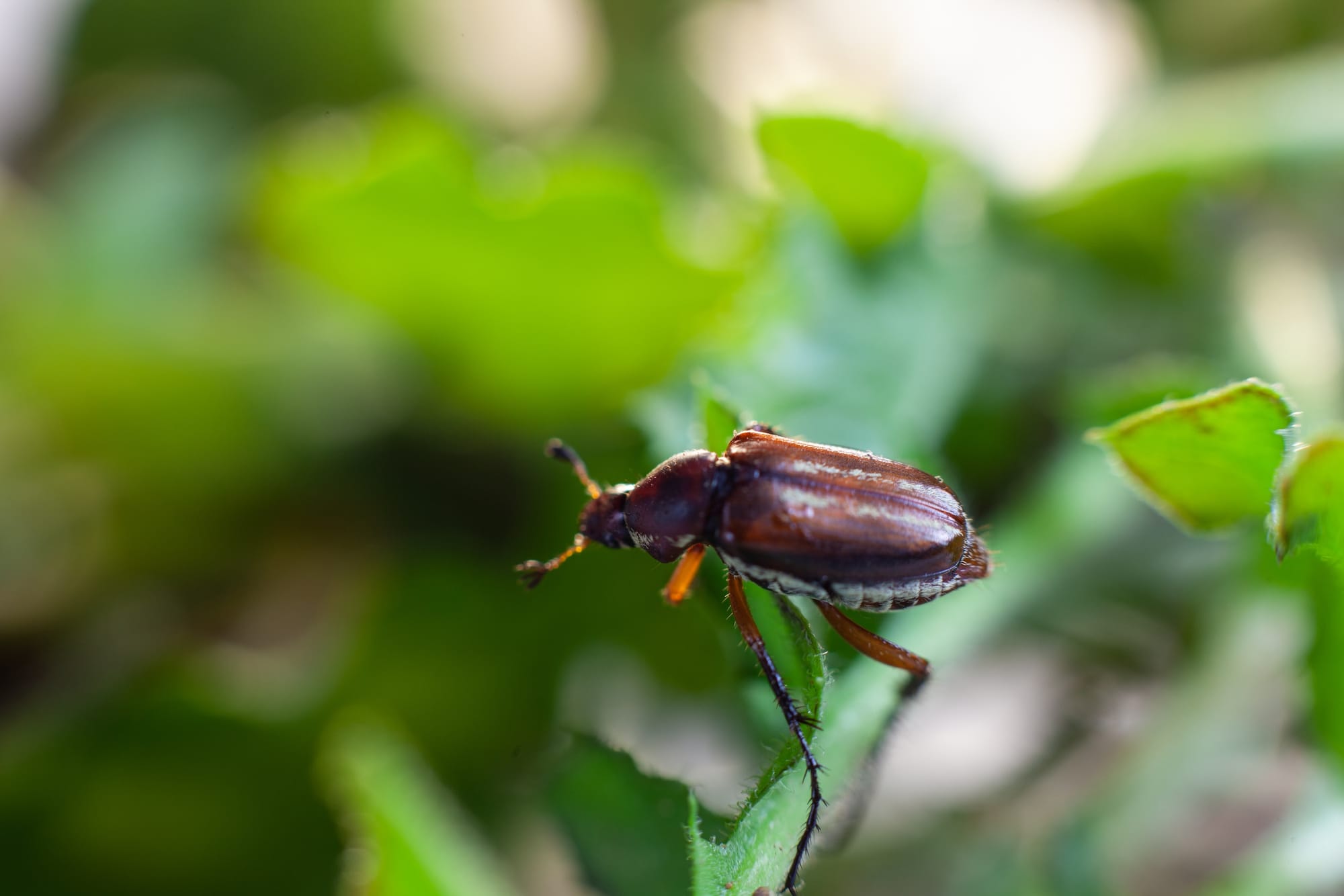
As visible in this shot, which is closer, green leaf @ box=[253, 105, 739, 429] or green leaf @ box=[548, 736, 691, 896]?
green leaf @ box=[548, 736, 691, 896]

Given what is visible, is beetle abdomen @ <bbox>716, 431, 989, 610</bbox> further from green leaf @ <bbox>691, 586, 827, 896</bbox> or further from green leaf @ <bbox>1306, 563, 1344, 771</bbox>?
green leaf @ <bbox>1306, 563, 1344, 771</bbox>

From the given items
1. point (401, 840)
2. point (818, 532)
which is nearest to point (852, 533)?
point (818, 532)

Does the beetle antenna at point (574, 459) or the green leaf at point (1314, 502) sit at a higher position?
the green leaf at point (1314, 502)

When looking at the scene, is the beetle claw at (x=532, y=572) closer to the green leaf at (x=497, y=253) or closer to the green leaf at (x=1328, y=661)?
the green leaf at (x=497, y=253)

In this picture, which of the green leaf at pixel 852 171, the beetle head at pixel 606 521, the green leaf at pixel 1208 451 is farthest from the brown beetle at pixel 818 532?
the green leaf at pixel 852 171

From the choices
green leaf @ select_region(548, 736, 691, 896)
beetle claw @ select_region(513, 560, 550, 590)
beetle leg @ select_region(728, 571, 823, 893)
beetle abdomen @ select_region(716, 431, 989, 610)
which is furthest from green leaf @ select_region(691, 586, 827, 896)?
beetle claw @ select_region(513, 560, 550, 590)

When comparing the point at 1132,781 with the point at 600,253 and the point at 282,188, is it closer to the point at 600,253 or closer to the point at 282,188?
the point at 600,253

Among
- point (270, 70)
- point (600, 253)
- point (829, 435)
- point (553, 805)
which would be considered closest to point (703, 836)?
point (553, 805)

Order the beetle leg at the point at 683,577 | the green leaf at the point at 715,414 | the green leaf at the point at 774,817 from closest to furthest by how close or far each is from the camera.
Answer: the green leaf at the point at 774,817, the green leaf at the point at 715,414, the beetle leg at the point at 683,577
